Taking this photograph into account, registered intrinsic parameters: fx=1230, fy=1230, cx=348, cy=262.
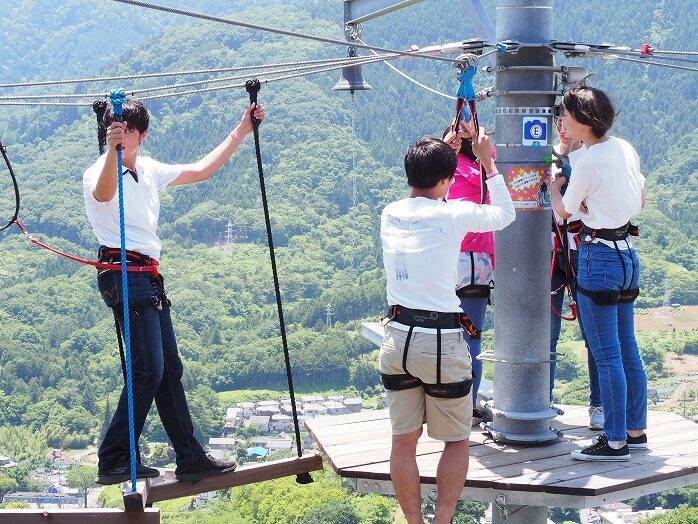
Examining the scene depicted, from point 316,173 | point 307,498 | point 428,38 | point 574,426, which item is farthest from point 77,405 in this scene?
point 574,426

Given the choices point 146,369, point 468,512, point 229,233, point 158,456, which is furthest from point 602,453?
point 229,233

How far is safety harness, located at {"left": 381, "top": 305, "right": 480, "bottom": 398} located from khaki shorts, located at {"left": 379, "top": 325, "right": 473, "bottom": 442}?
15 mm

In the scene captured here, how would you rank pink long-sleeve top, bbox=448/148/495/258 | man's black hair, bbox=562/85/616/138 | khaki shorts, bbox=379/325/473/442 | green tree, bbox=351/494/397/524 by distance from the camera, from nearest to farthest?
khaki shorts, bbox=379/325/473/442 → man's black hair, bbox=562/85/616/138 → pink long-sleeve top, bbox=448/148/495/258 → green tree, bbox=351/494/397/524

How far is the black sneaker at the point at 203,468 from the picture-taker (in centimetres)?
518

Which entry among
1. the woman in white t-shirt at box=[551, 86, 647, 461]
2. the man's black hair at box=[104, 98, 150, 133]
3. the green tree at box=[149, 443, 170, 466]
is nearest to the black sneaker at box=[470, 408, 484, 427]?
the woman in white t-shirt at box=[551, 86, 647, 461]

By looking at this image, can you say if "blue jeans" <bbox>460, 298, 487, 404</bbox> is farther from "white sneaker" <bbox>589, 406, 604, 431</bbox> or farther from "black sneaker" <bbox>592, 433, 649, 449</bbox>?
"black sneaker" <bbox>592, 433, 649, 449</bbox>

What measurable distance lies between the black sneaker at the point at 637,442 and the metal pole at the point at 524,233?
354 millimetres

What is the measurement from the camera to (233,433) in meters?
61.3

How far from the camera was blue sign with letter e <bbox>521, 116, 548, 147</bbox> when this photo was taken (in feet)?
17.9

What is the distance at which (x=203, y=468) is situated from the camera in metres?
5.20

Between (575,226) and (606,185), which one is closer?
(606,185)

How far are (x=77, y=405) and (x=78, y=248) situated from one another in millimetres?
15884

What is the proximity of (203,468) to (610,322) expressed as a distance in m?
1.85

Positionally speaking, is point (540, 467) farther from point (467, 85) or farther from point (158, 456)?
point (158, 456)
